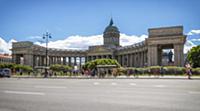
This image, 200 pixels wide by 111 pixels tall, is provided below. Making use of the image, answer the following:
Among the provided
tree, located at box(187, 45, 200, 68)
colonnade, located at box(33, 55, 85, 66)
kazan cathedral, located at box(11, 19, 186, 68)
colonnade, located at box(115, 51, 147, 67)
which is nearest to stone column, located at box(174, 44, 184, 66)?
kazan cathedral, located at box(11, 19, 186, 68)

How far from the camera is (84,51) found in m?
152

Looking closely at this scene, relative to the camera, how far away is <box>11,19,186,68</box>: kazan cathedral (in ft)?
268

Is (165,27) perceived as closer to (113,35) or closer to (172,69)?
(172,69)

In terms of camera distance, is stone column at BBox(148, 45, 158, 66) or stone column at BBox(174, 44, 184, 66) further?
stone column at BBox(148, 45, 158, 66)

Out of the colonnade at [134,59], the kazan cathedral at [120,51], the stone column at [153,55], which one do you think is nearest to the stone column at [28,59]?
the kazan cathedral at [120,51]

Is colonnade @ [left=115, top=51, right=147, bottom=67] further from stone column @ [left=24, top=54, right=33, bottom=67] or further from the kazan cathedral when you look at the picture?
stone column @ [left=24, top=54, right=33, bottom=67]

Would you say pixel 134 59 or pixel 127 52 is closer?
pixel 134 59

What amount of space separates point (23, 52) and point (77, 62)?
43.0 metres

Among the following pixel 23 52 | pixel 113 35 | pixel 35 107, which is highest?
pixel 113 35

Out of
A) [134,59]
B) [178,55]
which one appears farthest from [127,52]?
[178,55]

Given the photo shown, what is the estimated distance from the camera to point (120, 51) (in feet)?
448

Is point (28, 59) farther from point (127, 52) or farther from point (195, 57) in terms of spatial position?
point (195, 57)

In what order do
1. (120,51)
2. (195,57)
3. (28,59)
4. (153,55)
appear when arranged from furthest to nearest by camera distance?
(120,51) → (28,59) → (153,55) → (195,57)

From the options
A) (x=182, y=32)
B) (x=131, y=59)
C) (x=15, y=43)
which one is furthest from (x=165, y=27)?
(x=15, y=43)
